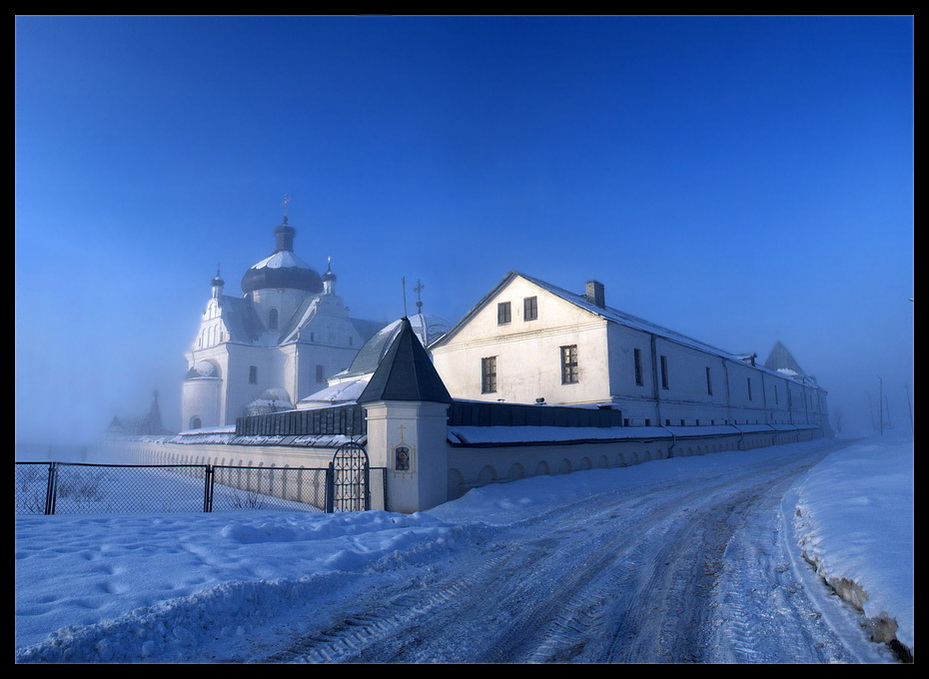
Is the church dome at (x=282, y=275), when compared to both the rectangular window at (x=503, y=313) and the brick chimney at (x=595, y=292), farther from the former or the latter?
the brick chimney at (x=595, y=292)

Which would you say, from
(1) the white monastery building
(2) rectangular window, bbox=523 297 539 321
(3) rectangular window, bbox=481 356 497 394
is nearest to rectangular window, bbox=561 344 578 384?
(2) rectangular window, bbox=523 297 539 321

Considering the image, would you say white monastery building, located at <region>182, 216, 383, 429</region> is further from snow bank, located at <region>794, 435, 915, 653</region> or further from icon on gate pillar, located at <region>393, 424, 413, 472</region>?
snow bank, located at <region>794, 435, 915, 653</region>

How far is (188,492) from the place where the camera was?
71.3ft

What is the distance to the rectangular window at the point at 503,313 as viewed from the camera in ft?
101

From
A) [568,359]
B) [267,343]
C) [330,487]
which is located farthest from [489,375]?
[267,343]

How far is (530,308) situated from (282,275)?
39.6 m

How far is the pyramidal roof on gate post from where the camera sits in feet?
44.3

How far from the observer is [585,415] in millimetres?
22234

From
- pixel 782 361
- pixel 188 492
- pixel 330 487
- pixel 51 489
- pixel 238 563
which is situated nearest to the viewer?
pixel 238 563

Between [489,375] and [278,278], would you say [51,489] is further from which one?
[278,278]

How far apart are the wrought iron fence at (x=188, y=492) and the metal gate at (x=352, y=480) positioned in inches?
3.1

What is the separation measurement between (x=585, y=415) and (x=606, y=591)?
1604 cm

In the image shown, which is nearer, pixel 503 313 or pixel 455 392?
pixel 503 313
